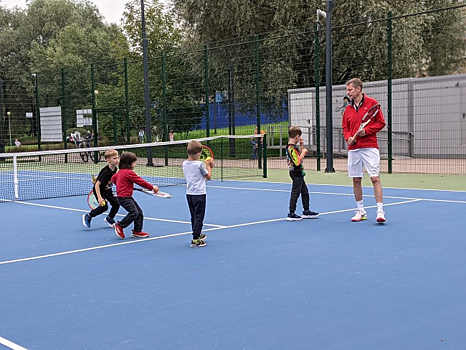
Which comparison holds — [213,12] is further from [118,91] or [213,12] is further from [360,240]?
[360,240]

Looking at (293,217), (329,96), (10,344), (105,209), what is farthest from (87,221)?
(329,96)

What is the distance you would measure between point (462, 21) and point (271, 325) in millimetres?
31211

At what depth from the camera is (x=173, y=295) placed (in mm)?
4711

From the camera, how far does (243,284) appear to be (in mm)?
4980

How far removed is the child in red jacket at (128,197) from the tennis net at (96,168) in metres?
4.14

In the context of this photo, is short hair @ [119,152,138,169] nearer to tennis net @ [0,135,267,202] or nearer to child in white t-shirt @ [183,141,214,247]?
child in white t-shirt @ [183,141,214,247]

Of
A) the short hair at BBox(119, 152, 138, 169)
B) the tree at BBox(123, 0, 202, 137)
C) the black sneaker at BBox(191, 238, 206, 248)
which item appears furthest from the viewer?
the tree at BBox(123, 0, 202, 137)

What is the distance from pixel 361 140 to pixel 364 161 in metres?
0.26

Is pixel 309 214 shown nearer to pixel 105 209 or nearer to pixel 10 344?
pixel 105 209

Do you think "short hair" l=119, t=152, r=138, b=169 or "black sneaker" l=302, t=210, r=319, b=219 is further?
"black sneaker" l=302, t=210, r=319, b=219

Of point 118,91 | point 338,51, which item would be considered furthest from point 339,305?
point 118,91

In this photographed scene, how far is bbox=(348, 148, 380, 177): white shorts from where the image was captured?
307 inches

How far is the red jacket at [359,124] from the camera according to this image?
25.4ft

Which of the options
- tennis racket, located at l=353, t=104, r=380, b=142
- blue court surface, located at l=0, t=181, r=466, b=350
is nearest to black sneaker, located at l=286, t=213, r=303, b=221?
blue court surface, located at l=0, t=181, r=466, b=350
